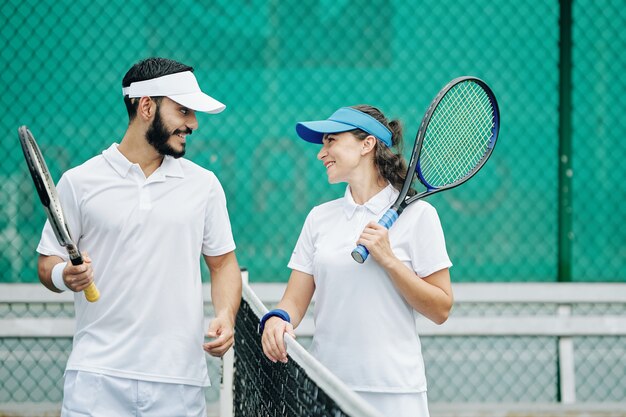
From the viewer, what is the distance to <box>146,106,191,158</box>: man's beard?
2361 mm

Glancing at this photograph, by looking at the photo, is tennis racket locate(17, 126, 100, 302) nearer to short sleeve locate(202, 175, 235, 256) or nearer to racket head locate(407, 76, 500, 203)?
short sleeve locate(202, 175, 235, 256)

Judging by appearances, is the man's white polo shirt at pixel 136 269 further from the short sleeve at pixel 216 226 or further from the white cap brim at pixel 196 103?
the white cap brim at pixel 196 103

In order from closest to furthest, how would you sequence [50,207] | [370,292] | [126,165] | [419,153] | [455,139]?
[50,207]
[370,292]
[126,165]
[419,153]
[455,139]

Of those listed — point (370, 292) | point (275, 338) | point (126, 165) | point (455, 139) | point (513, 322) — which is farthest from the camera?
point (513, 322)

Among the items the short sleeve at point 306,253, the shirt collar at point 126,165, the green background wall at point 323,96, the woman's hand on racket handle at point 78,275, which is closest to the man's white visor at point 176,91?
the shirt collar at point 126,165

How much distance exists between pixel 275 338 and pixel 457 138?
944mm

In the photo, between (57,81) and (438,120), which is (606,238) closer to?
(438,120)

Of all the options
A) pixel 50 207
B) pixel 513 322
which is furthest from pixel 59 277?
pixel 513 322

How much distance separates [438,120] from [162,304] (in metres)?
1.03

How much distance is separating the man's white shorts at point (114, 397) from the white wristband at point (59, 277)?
0.22 metres

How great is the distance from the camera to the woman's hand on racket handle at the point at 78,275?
6.88ft

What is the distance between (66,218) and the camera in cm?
228

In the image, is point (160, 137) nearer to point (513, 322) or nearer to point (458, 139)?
point (458, 139)

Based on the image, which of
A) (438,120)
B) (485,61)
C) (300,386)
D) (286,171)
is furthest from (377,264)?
(485,61)
